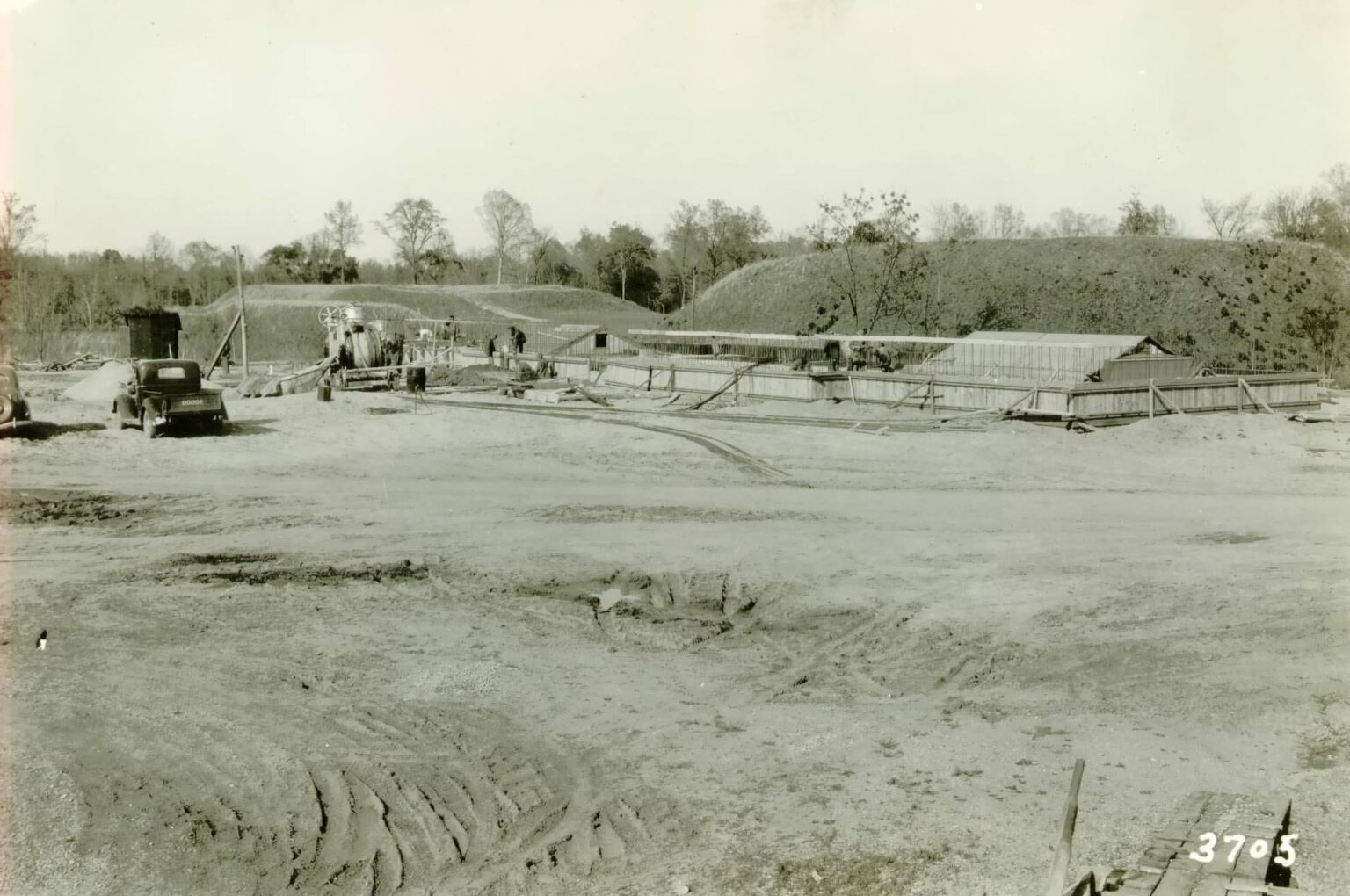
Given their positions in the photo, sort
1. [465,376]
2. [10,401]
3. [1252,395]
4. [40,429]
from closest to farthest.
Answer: [10,401], [40,429], [1252,395], [465,376]

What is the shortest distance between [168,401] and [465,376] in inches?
682

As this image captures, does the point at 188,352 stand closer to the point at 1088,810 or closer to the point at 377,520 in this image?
the point at 377,520

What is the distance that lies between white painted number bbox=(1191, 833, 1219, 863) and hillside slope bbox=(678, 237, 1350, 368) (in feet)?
171

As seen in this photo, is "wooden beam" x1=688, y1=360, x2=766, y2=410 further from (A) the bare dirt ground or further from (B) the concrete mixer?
(A) the bare dirt ground

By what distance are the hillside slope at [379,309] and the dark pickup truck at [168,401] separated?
46.1 meters

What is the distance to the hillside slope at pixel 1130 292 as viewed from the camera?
188 ft

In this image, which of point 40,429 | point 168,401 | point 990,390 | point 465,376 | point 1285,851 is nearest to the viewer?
point 1285,851

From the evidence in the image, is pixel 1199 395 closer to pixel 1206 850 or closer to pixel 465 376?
pixel 465 376

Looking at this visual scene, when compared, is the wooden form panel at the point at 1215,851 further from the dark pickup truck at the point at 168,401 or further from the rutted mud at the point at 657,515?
the dark pickup truck at the point at 168,401

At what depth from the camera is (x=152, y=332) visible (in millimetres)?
31438

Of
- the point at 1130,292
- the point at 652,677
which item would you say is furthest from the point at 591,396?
the point at 1130,292

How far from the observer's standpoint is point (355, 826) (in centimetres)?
782

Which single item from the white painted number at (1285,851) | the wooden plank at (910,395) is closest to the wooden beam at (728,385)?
the wooden plank at (910,395)

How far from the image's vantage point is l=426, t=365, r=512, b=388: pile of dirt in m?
40.6
